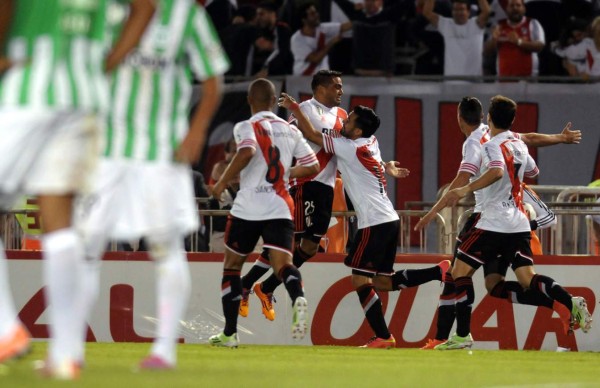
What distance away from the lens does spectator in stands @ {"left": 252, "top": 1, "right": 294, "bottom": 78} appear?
19.4 meters

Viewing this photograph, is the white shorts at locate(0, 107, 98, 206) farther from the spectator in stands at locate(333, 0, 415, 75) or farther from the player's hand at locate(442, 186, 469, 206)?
the spectator in stands at locate(333, 0, 415, 75)

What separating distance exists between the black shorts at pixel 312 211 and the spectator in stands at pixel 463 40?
227 inches

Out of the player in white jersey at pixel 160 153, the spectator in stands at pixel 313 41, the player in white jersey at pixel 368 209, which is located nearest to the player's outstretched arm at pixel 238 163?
the player in white jersey at pixel 368 209

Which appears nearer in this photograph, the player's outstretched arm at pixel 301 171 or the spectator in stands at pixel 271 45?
the player's outstretched arm at pixel 301 171

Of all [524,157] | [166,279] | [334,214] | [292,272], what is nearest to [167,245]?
[166,279]

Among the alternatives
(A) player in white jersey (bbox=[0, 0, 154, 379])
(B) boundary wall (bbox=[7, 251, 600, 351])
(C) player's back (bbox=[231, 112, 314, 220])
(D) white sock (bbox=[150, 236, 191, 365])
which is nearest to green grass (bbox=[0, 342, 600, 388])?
(D) white sock (bbox=[150, 236, 191, 365])

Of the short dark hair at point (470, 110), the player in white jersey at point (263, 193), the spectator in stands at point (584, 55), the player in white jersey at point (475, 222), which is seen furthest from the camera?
the spectator in stands at point (584, 55)

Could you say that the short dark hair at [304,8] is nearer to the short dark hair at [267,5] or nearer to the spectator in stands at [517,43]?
the short dark hair at [267,5]

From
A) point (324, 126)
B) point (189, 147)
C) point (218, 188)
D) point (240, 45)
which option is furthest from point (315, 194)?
point (189, 147)

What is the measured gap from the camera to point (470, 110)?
13.3m

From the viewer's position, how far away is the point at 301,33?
63.8 feet

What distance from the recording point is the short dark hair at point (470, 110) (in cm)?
1332

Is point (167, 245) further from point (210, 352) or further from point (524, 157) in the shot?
point (524, 157)

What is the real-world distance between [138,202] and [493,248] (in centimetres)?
620
